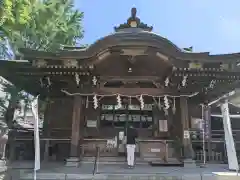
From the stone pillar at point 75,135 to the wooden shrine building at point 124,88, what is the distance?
3 cm

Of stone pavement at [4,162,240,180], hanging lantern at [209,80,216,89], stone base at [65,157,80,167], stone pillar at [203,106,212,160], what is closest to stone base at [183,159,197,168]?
stone pavement at [4,162,240,180]

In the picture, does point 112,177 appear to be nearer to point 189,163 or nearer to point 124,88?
point 189,163

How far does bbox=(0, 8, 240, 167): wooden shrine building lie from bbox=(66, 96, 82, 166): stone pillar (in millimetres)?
35

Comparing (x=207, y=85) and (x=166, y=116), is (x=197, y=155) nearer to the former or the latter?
(x=166, y=116)

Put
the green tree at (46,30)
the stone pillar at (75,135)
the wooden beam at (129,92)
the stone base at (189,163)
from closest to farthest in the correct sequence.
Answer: the stone base at (189,163), the stone pillar at (75,135), the wooden beam at (129,92), the green tree at (46,30)

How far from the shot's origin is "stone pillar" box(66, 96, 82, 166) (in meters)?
10.0

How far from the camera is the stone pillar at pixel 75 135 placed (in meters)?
10.0

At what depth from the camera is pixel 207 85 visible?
37.2 ft

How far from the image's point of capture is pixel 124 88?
1098cm

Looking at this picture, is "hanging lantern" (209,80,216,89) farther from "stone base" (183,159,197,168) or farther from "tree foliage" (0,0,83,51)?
"tree foliage" (0,0,83,51)

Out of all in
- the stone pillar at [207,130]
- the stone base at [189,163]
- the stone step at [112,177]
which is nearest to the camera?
the stone step at [112,177]

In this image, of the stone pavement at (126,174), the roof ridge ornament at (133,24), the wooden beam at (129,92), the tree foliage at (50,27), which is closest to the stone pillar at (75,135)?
the wooden beam at (129,92)

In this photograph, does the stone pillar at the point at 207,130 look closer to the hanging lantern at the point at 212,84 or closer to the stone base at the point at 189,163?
the hanging lantern at the point at 212,84

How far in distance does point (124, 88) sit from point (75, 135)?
254 cm
